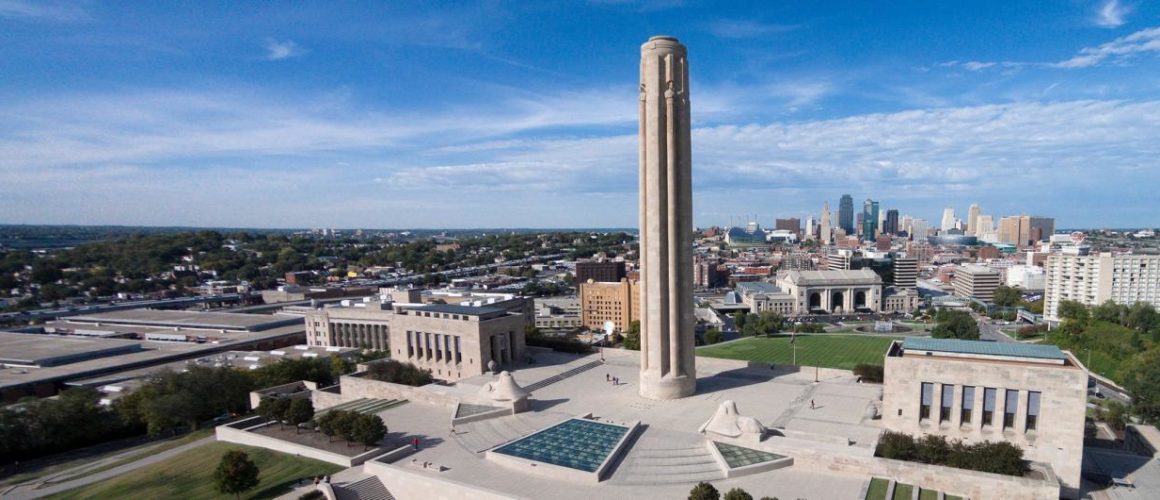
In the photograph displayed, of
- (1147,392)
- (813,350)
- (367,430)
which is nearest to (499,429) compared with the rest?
(367,430)

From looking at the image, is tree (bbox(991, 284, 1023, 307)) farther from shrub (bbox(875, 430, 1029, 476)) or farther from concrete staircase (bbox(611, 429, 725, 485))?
concrete staircase (bbox(611, 429, 725, 485))

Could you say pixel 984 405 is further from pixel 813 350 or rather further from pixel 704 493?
pixel 813 350

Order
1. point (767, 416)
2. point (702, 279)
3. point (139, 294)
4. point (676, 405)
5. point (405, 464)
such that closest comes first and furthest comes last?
1. point (405, 464)
2. point (767, 416)
3. point (676, 405)
4. point (139, 294)
5. point (702, 279)

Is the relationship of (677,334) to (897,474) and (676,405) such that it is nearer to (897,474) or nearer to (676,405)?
(676,405)

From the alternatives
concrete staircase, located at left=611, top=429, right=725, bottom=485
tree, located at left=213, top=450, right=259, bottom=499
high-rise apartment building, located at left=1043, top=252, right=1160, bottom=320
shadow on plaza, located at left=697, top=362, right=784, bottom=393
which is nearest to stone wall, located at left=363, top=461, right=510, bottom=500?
tree, located at left=213, top=450, right=259, bottom=499

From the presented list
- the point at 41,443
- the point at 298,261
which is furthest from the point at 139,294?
the point at 41,443

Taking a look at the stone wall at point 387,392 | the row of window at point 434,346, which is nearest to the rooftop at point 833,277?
the row of window at point 434,346
